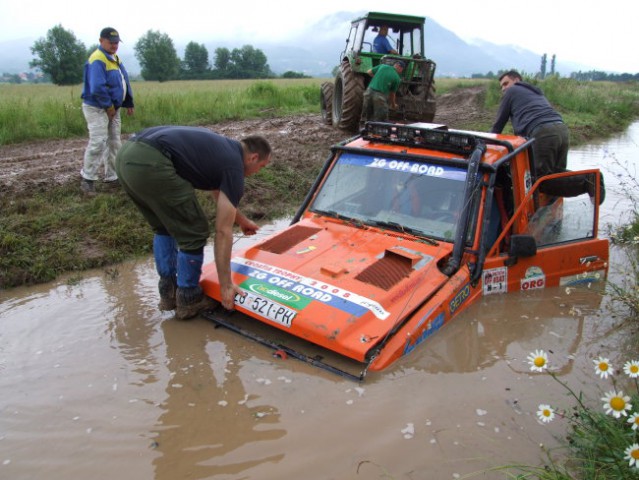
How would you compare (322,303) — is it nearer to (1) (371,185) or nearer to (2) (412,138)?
(1) (371,185)

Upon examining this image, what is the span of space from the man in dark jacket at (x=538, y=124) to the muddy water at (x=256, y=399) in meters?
2.21

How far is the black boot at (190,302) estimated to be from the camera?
3.90 m

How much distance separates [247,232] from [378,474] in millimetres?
2242

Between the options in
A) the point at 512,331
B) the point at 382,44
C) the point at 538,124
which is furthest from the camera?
the point at 382,44

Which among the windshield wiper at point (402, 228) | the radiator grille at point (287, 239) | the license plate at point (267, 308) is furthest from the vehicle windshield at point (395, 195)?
the license plate at point (267, 308)

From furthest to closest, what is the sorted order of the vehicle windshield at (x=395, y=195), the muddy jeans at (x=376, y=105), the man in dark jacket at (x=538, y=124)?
the muddy jeans at (x=376, y=105) → the man in dark jacket at (x=538, y=124) → the vehicle windshield at (x=395, y=195)

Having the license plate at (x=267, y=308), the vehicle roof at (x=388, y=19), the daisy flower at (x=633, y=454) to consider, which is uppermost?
the vehicle roof at (x=388, y=19)

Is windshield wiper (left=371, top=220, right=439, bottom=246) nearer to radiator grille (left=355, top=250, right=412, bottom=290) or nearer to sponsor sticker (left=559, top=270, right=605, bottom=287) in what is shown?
radiator grille (left=355, top=250, right=412, bottom=290)

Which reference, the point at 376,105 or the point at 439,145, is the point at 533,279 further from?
the point at 376,105

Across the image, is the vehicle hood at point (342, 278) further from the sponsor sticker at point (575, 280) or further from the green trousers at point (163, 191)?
the sponsor sticker at point (575, 280)

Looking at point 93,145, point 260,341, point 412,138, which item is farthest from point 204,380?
point 93,145

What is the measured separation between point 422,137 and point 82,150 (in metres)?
6.65

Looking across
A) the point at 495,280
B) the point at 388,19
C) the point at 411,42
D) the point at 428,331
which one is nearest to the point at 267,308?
the point at 428,331

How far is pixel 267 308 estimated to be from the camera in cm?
354
